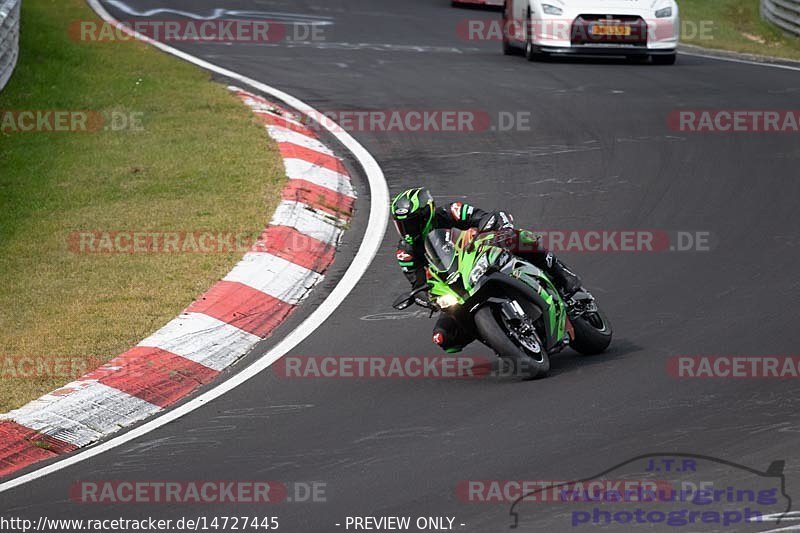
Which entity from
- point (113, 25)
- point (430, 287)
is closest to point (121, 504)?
point (430, 287)

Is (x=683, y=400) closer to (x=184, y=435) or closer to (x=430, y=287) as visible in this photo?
(x=430, y=287)

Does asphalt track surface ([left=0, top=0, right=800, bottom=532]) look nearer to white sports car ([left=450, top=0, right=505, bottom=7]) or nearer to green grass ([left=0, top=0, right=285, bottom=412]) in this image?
green grass ([left=0, top=0, right=285, bottom=412])

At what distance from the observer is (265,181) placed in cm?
1252

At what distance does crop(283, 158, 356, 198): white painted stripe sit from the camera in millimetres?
12508

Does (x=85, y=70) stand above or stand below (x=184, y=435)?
above

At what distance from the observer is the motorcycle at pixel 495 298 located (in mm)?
7730

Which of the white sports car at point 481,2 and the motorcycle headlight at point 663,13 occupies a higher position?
the white sports car at point 481,2

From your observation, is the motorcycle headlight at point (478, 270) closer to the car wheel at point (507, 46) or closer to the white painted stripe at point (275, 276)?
the white painted stripe at point (275, 276)

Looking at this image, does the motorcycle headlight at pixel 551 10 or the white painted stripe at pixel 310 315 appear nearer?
the white painted stripe at pixel 310 315

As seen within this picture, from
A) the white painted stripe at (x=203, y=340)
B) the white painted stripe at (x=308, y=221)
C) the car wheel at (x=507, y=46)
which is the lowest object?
the white painted stripe at (x=203, y=340)

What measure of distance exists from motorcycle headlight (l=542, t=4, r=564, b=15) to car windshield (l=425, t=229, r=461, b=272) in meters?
11.5

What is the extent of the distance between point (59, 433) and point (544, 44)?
13014mm

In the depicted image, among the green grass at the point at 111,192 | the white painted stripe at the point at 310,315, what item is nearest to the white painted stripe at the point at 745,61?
the white painted stripe at the point at 310,315

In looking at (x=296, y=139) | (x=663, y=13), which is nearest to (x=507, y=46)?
(x=663, y=13)
